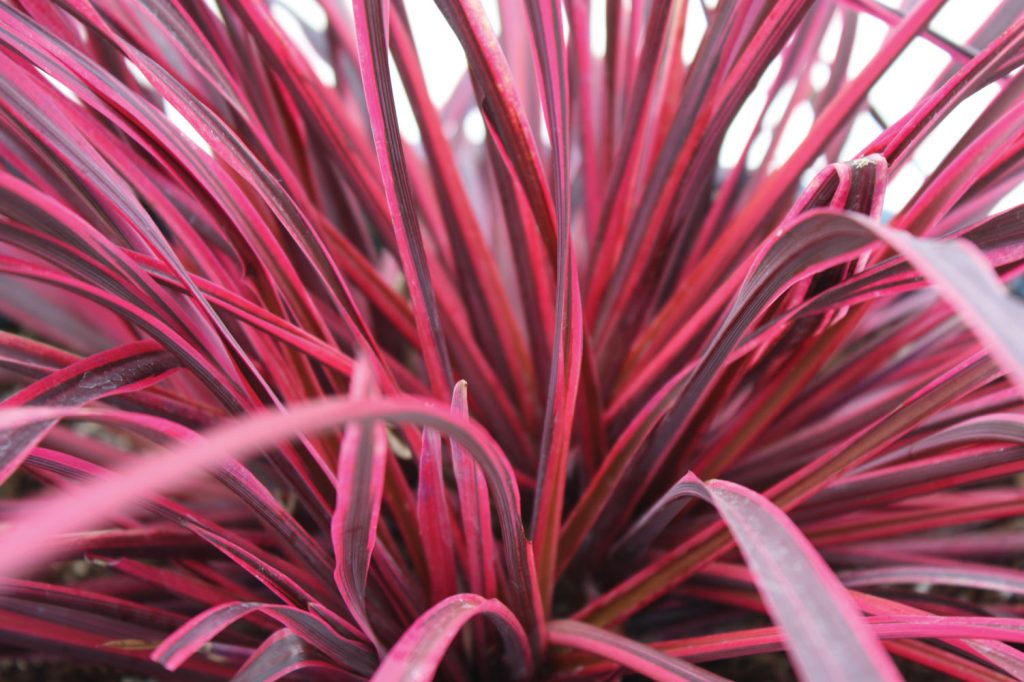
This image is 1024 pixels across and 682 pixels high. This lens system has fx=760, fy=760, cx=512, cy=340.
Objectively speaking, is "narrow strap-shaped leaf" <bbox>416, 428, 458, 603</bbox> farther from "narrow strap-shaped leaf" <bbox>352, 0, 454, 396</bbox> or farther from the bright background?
the bright background

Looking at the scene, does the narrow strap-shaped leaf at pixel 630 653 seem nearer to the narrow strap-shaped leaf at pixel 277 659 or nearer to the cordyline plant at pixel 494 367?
the cordyline plant at pixel 494 367

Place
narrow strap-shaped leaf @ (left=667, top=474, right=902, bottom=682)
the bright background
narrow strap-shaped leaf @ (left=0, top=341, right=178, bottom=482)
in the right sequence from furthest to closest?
the bright background < narrow strap-shaped leaf @ (left=0, top=341, right=178, bottom=482) < narrow strap-shaped leaf @ (left=667, top=474, right=902, bottom=682)

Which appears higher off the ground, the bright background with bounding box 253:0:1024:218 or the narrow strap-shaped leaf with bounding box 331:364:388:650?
the bright background with bounding box 253:0:1024:218

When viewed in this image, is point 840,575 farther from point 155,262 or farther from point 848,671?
point 155,262

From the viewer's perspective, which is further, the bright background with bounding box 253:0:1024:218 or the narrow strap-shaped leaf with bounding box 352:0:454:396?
the bright background with bounding box 253:0:1024:218

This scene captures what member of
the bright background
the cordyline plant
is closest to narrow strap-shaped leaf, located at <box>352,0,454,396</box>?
the cordyline plant

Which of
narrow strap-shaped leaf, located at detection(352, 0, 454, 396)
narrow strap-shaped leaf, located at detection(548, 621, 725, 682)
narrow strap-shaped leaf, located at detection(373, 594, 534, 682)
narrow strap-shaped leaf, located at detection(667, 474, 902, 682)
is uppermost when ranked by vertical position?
narrow strap-shaped leaf, located at detection(352, 0, 454, 396)

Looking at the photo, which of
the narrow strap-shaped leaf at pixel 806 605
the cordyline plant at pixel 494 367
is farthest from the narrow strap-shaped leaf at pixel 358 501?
the narrow strap-shaped leaf at pixel 806 605

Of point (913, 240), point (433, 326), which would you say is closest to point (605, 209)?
point (433, 326)
